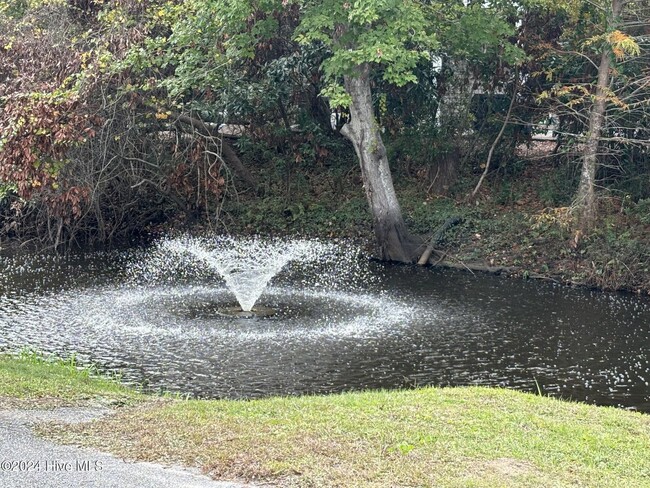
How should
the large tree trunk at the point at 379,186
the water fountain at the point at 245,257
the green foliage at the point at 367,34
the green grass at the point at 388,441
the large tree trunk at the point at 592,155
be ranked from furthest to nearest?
the large tree trunk at the point at 379,186 → the large tree trunk at the point at 592,155 → the green foliage at the point at 367,34 → the water fountain at the point at 245,257 → the green grass at the point at 388,441

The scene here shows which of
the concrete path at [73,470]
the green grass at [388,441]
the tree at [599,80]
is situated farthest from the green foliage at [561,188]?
the concrete path at [73,470]

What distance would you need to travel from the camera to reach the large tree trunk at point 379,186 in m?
22.4

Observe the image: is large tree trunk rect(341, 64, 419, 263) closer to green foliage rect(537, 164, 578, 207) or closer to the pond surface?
the pond surface

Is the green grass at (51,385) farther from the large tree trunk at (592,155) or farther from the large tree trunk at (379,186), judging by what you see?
the large tree trunk at (592,155)

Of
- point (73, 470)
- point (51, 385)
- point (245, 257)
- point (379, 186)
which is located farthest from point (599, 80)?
point (73, 470)

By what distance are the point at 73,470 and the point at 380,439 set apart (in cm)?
250

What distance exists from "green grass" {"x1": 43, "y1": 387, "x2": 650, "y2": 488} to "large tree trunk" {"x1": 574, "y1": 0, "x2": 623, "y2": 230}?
474 inches

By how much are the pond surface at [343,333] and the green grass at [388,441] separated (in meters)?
3.07

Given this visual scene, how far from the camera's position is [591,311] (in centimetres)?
1789

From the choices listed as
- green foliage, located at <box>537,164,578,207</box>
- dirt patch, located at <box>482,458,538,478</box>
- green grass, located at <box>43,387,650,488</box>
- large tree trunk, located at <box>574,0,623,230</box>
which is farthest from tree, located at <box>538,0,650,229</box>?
dirt patch, located at <box>482,458,538,478</box>

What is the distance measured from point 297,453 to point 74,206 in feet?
48.2

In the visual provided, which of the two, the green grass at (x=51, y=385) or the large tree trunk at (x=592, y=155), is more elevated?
the large tree trunk at (x=592, y=155)

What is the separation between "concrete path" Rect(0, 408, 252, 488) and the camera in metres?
6.61

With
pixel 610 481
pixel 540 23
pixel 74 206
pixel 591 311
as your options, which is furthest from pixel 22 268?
pixel 610 481
